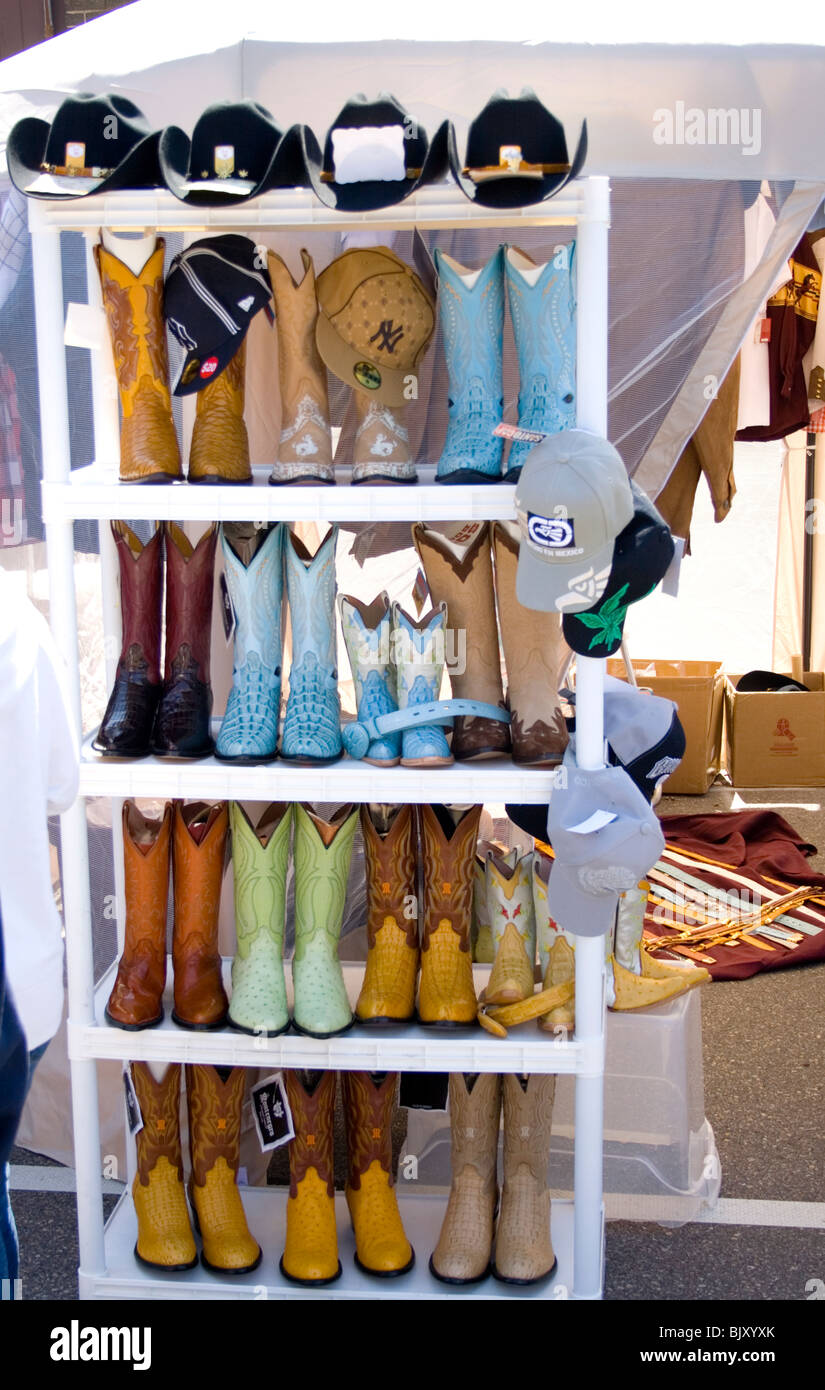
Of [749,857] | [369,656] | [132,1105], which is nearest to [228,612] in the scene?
[369,656]

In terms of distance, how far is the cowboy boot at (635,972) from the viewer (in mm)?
2561

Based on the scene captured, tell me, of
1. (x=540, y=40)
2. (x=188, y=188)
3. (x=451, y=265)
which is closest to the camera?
(x=188, y=188)

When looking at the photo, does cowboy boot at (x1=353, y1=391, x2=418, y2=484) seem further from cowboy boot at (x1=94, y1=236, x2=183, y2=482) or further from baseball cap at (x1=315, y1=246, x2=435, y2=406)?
cowboy boot at (x1=94, y1=236, x2=183, y2=482)

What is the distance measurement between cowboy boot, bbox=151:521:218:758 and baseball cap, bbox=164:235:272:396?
0.27 m

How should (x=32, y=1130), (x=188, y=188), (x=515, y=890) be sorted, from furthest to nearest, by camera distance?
1. (x=32, y=1130)
2. (x=515, y=890)
3. (x=188, y=188)

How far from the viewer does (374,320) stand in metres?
2.05

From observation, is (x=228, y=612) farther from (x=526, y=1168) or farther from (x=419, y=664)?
(x=526, y=1168)

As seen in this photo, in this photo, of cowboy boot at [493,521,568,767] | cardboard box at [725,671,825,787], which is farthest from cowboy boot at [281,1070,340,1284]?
cardboard box at [725,671,825,787]

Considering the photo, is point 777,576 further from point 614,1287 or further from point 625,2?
point 614,1287

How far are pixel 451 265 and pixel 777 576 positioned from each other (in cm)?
347

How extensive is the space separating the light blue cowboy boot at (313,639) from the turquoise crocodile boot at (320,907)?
0.13 meters

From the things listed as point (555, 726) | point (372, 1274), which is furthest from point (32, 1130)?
point (555, 726)

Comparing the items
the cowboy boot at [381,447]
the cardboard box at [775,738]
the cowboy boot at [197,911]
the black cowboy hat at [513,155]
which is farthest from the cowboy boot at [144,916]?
the cardboard box at [775,738]

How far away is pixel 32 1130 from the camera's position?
9.09ft
